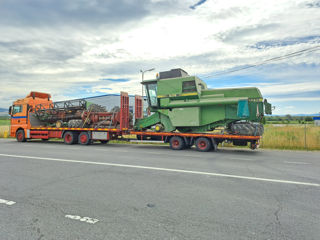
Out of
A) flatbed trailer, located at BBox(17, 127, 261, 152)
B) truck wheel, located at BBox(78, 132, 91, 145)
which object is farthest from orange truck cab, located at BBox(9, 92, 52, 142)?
truck wheel, located at BBox(78, 132, 91, 145)

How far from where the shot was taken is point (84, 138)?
51.0 feet

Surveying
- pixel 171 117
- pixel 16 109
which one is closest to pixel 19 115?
pixel 16 109

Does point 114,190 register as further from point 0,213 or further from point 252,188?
→ point 252,188

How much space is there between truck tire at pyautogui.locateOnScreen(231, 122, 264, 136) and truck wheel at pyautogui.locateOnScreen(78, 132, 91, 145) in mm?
9382

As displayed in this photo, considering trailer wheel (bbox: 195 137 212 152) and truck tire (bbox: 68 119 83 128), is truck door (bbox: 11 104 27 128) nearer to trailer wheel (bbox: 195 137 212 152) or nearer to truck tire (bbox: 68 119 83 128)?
truck tire (bbox: 68 119 83 128)

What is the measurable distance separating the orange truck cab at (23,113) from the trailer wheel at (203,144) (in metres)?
12.2

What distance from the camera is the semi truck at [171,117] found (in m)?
11.7

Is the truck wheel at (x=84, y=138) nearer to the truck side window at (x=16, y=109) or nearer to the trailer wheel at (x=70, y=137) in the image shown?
the trailer wheel at (x=70, y=137)

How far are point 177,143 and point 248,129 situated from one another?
3.81 metres

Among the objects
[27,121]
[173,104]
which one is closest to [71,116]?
[27,121]

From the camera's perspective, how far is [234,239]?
285cm

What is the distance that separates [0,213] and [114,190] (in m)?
1.96

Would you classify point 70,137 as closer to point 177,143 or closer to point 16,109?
point 16,109

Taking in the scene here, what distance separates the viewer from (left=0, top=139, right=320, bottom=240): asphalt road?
3.06 meters
